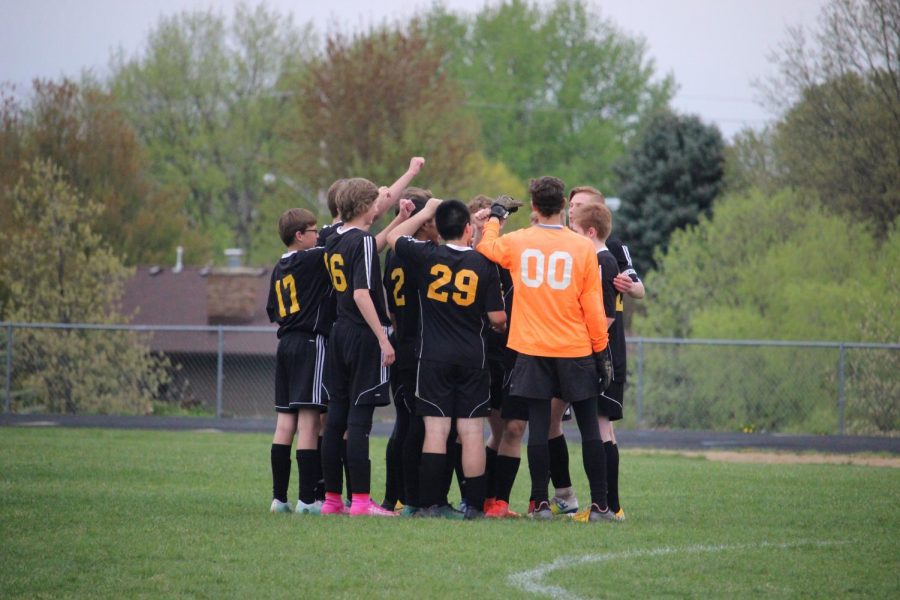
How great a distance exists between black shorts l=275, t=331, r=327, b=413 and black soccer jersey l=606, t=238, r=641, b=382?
85.1 inches

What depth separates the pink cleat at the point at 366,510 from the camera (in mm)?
8453

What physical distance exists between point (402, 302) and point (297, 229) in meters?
1.00

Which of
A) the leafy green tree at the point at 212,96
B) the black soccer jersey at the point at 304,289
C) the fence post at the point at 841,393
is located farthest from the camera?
the leafy green tree at the point at 212,96

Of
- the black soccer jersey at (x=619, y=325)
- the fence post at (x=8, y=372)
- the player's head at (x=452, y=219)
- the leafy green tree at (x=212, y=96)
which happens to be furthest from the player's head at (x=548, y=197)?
the leafy green tree at (x=212, y=96)

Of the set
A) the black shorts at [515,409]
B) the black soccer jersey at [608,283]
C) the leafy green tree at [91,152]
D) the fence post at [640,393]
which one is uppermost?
the leafy green tree at [91,152]

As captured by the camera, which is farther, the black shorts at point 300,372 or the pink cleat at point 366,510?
the black shorts at point 300,372

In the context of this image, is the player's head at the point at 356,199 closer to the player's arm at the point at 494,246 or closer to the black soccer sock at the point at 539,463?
the player's arm at the point at 494,246

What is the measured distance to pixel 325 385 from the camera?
867 centimetres

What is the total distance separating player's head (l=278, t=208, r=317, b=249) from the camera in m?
8.97

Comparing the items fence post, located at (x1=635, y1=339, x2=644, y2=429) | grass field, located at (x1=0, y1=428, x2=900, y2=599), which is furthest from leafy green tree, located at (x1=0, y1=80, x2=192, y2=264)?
grass field, located at (x1=0, y1=428, x2=900, y2=599)

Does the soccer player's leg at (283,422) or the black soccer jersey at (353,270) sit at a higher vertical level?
the black soccer jersey at (353,270)

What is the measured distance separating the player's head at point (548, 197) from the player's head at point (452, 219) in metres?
0.51

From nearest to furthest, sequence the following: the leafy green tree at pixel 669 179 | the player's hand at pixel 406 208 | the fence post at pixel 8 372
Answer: the player's hand at pixel 406 208 < the fence post at pixel 8 372 < the leafy green tree at pixel 669 179

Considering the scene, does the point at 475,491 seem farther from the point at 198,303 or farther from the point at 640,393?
the point at 198,303
